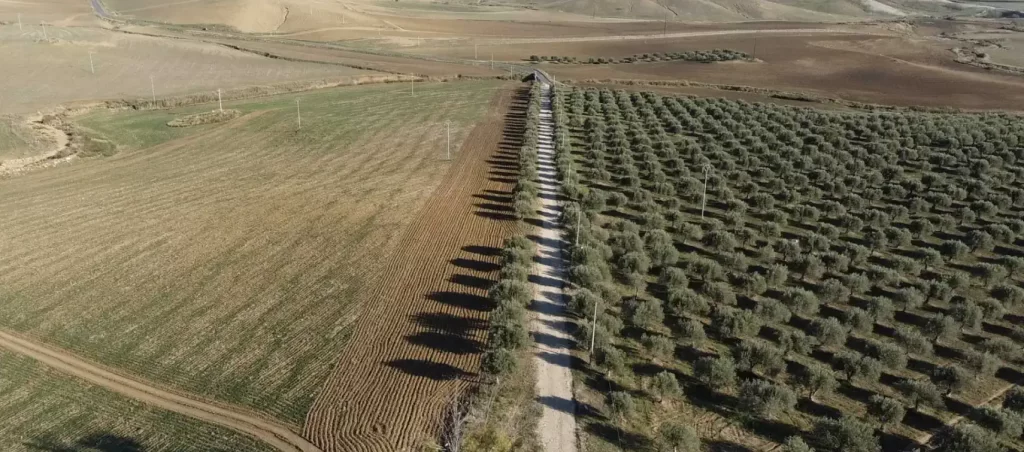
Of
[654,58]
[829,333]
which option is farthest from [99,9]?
[829,333]

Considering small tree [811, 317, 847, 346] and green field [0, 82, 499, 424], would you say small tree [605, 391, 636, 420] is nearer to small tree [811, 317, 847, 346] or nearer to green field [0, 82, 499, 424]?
small tree [811, 317, 847, 346]

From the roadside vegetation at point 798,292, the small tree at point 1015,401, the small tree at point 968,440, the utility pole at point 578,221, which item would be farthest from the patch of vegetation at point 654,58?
the small tree at point 968,440

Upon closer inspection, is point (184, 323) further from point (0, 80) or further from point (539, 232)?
point (0, 80)

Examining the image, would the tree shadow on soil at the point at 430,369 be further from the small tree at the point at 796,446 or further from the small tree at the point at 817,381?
the small tree at the point at 817,381

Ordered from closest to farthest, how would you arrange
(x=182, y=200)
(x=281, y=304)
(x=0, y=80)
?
(x=281, y=304)
(x=182, y=200)
(x=0, y=80)

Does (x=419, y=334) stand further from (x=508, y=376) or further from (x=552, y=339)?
(x=552, y=339)

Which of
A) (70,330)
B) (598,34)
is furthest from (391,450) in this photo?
(598,34)
